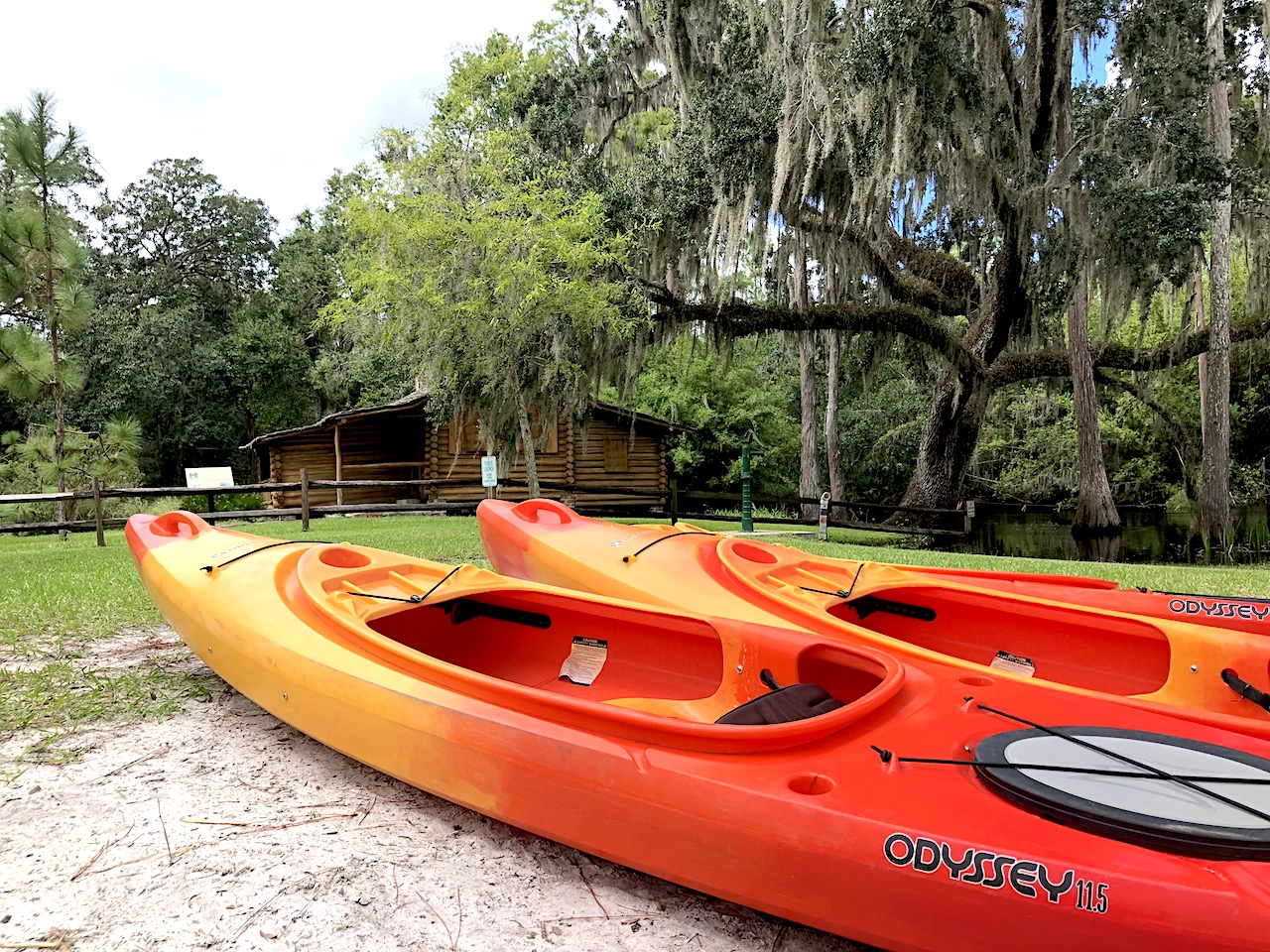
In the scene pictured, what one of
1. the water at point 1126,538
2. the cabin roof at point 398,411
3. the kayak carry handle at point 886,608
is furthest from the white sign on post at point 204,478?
the water at point 1126,538

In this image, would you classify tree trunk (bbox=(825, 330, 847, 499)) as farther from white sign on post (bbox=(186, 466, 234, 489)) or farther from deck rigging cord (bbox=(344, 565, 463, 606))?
deck rigging cord (bbox=(344, 565, 463, 606))

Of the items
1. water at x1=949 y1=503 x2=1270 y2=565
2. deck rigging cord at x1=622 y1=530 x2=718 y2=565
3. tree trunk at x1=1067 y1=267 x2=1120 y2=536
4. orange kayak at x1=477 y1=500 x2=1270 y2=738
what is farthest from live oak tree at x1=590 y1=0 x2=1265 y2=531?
orange kayak at x1=477 y1=500 x2=1270 y2=738

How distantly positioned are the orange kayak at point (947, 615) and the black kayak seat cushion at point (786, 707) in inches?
26.0

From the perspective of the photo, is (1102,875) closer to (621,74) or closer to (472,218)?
(472,218)

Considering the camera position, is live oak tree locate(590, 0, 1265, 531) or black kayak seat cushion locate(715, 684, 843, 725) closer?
black kayak seat cushion locate(715, 684, 843, 725)

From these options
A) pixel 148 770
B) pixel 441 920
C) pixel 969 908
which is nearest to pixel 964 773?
pixel 969 908

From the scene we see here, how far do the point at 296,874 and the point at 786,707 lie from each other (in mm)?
1515

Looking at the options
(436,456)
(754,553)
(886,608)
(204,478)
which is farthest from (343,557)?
(436,456)

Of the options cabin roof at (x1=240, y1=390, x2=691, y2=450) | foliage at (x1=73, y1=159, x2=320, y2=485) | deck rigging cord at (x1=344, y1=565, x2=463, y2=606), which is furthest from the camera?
foliage at (x1=73, y1=159, x2=320, y2=485)

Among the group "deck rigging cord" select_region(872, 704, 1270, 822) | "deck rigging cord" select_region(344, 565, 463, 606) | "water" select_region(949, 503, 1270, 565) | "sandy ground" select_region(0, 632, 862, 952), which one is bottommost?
"water" select_region(949, 503, 1270, 565)

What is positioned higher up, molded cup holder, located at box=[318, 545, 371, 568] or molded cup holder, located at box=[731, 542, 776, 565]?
molded cup holder, located at box=[318, 545, 371, 568]

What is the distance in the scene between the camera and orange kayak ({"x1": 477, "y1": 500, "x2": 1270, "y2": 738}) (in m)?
2.81

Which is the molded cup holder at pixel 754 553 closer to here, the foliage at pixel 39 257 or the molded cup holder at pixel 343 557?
the molded cup holder at pixel 343 557

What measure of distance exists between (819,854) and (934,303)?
1479 centimetres
